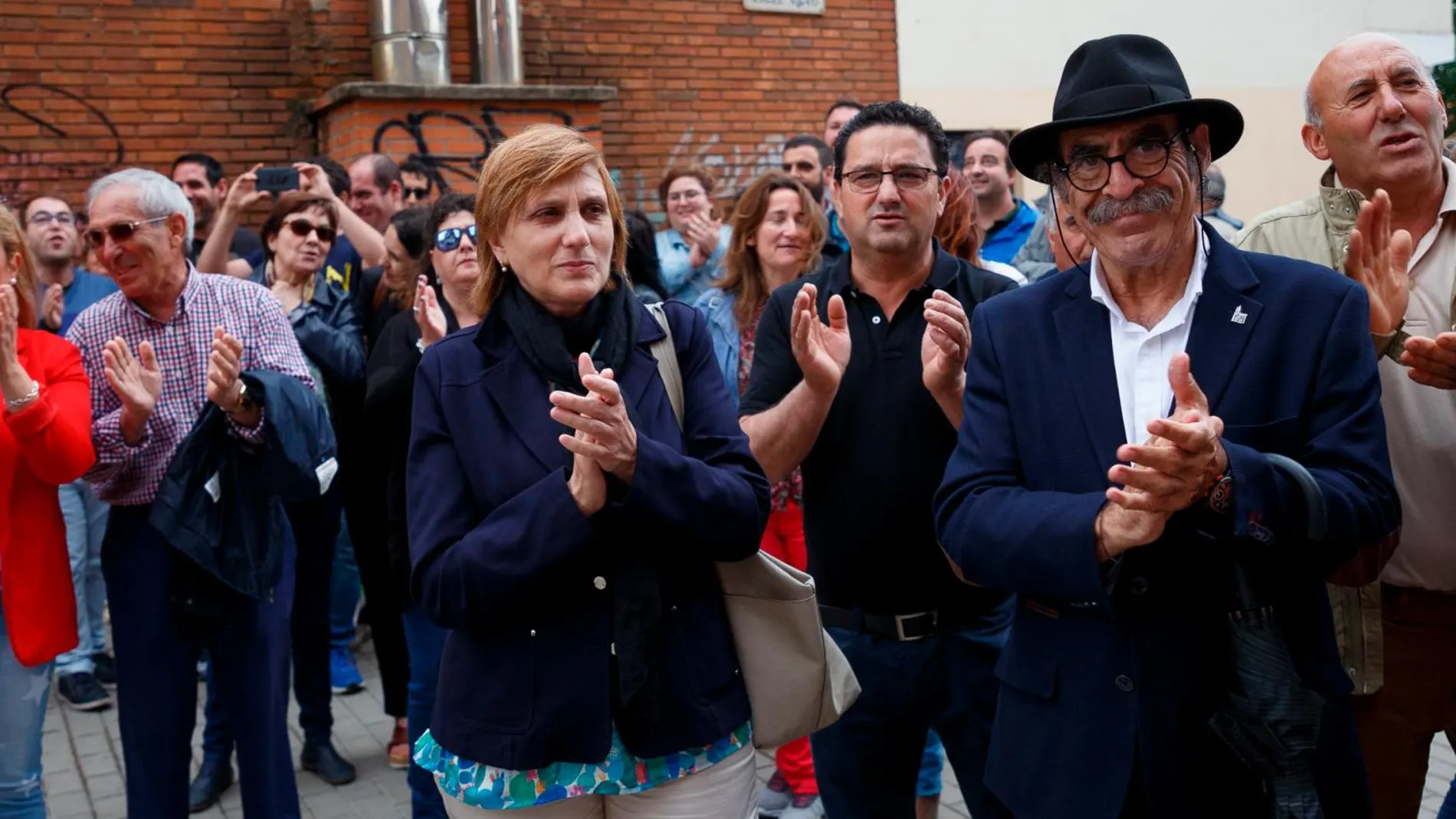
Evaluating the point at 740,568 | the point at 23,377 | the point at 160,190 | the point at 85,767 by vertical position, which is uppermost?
the point at 160,190

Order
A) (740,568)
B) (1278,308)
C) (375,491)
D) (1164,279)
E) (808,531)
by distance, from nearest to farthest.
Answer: (1278,308) → (1164,279) → (740,568) → (808,531) → (375,491)

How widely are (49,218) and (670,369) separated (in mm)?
5612

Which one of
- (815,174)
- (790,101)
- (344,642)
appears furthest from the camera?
(790,101)

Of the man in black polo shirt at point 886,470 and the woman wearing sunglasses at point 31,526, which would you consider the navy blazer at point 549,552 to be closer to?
the man in black polo shirt at point 886,470

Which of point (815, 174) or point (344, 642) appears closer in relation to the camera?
point (344, 642)

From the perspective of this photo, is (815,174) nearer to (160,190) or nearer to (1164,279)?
(160,190)

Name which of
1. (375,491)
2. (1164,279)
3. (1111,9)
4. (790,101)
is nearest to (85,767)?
(375,491)

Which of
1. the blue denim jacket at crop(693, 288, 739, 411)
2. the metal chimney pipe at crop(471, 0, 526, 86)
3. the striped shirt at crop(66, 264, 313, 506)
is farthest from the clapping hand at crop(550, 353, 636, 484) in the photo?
the metal chimney pipe at crop(471, 0, 526, 86)

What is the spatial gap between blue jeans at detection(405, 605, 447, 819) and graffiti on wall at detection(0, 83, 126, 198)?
20.3 ft

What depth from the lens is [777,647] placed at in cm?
275

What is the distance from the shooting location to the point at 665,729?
102 inches

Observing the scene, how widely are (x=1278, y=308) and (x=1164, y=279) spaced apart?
23 centimetres

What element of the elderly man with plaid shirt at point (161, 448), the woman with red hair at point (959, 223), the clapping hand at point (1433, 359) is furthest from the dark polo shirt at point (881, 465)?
the elderly man with plaid shirt at point (161, 448)

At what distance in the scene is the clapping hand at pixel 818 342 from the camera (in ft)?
10.6
